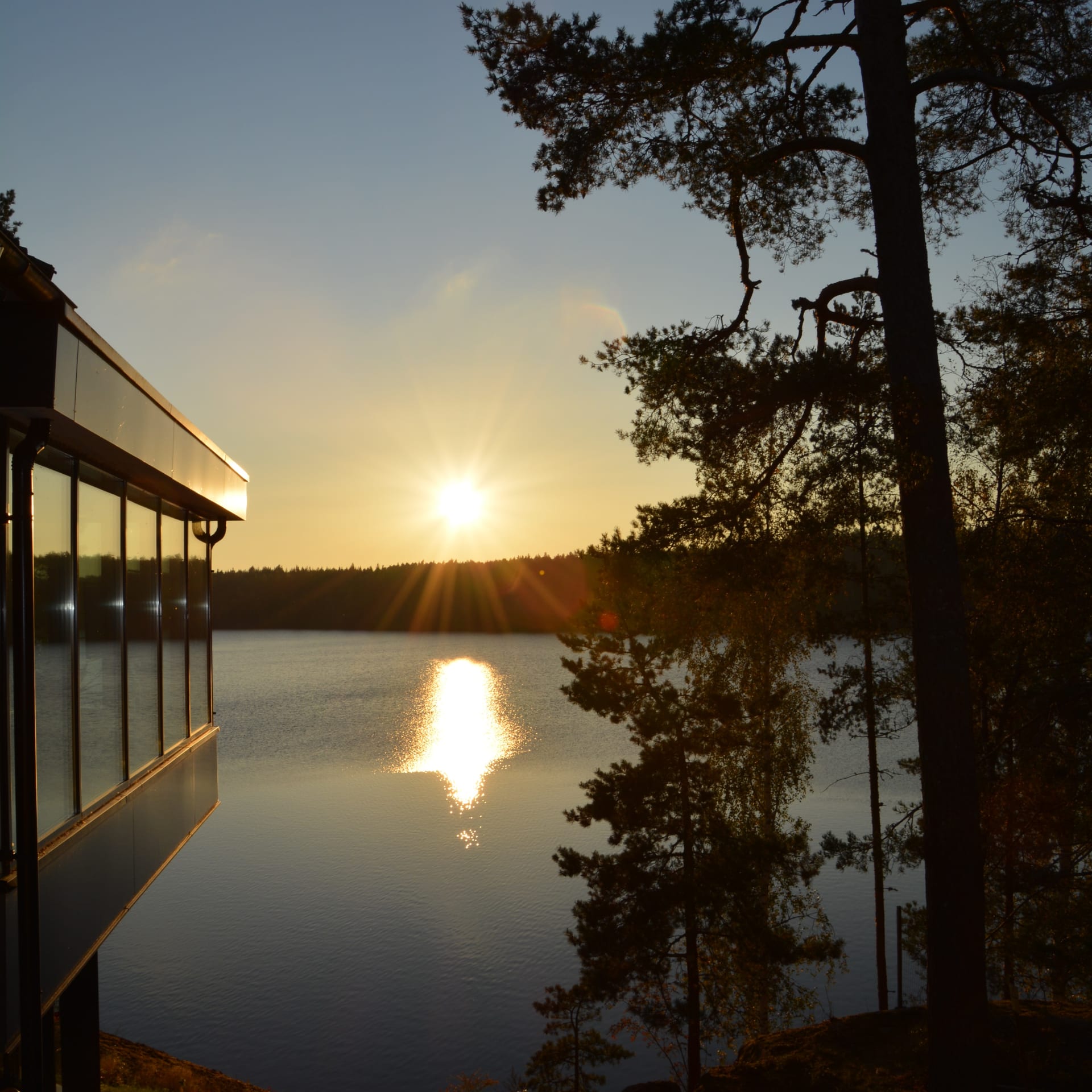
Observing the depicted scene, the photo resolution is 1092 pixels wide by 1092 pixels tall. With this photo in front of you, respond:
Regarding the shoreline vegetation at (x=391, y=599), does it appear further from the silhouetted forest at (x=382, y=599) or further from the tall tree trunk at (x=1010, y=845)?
the tall tree trunk at (x=1010, y=845)

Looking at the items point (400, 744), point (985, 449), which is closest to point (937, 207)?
point (985, 449)

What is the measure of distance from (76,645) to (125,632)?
49.7 inches

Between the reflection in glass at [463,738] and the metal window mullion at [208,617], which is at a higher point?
the metal window mullion at [208,617]

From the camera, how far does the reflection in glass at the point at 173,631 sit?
25.4ft

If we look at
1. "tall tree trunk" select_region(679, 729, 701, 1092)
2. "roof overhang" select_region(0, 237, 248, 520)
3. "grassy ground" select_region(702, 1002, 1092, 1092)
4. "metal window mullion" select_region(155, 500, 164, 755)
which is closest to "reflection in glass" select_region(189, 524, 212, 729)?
"metal window mullion" select_region(155, 500, 164, 755)

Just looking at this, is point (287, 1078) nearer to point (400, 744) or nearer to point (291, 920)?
point (291, 920)

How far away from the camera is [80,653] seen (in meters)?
5.28

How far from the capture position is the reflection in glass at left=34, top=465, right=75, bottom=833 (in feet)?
14.9

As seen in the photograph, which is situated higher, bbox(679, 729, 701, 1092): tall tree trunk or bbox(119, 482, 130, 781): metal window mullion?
bbox(119, 482, 130, 781): metal window mullion

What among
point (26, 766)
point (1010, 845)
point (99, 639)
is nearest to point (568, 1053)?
point (1010, 845)

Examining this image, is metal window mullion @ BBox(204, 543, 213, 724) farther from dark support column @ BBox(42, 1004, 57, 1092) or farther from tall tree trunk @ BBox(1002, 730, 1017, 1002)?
tall tree trunk @ BBox(1002, 730, 1017, 1002)

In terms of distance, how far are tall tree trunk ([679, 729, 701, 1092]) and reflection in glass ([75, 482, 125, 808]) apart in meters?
12.4

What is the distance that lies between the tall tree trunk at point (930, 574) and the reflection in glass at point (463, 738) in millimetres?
26928

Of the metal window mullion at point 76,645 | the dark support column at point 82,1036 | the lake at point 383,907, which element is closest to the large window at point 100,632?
the metal window mullion at point 76,645
